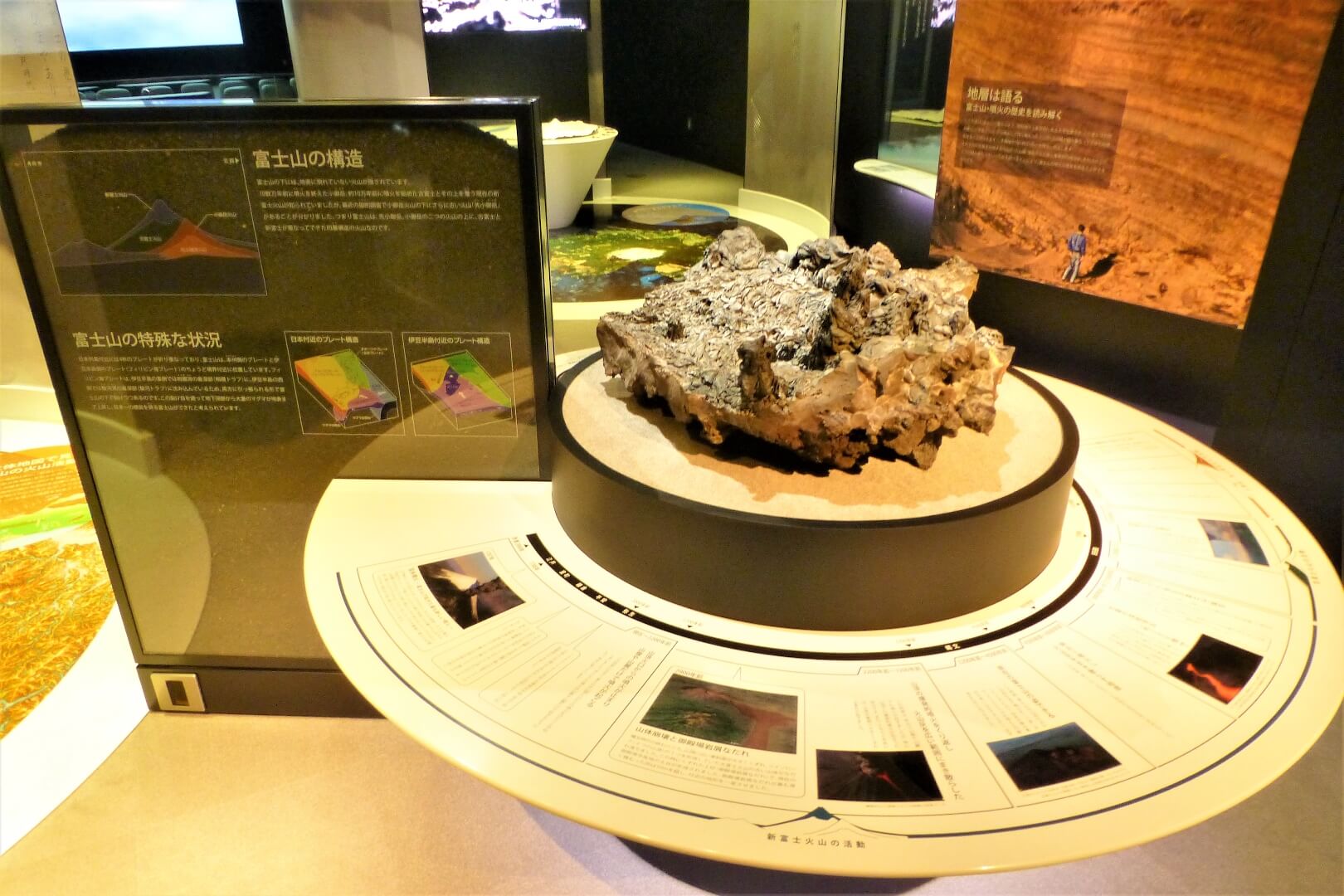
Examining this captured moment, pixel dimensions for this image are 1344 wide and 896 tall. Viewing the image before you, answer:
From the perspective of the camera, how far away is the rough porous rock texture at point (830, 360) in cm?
117

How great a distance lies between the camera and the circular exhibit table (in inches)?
Result: 32.8

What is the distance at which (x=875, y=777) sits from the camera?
2.89 feet

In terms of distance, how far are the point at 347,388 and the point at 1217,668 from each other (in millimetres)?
1336

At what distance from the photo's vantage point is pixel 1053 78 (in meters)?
2.27

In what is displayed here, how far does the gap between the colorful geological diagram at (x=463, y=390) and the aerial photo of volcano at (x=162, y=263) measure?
0.96 ft

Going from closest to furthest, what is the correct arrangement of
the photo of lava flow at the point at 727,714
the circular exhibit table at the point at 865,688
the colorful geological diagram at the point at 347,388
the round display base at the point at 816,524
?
the circular exhibit table at the point at 865,688 → the photo of lava flow at the point at 727,714 → the round display base at the point at 816,524 → the colorful geological diagram at the point at 347,388

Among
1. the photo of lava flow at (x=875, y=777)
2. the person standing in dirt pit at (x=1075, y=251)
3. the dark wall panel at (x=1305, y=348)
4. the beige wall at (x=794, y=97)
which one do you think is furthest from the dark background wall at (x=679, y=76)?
the photo of lava flow at (x=875, y=777)

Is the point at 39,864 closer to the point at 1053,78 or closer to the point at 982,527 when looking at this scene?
the point at 982,527

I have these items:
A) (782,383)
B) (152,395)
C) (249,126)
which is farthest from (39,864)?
(782,383)

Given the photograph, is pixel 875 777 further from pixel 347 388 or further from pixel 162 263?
pixel 162 263

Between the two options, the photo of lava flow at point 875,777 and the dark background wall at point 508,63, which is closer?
the photo of lava flow at point 875,777

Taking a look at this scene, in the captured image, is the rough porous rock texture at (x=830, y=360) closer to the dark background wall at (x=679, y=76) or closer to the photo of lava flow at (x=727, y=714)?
the photo of lava flow at (x=727, y=714)

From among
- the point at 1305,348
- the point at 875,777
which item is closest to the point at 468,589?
the point at 875,777

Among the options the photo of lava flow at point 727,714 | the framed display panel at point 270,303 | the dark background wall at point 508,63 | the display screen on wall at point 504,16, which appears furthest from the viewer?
the dark background wall at point 508,63
